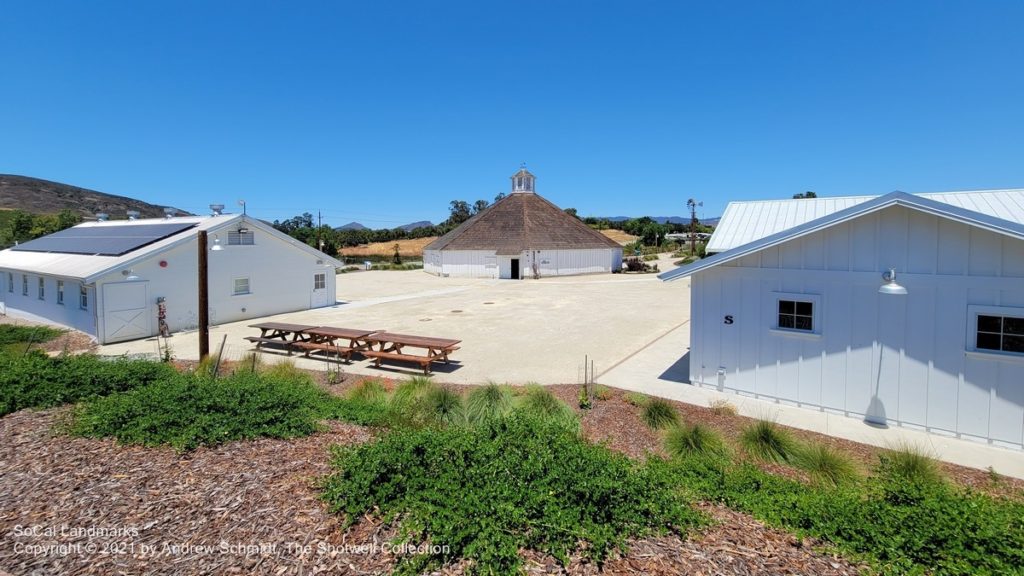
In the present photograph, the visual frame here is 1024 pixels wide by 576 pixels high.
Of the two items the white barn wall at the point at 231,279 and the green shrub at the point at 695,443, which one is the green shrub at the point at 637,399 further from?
the white barn wall at the point at 231,279

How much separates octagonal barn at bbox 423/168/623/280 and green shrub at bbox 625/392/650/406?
29.5 meters

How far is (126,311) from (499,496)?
18130 millimetres

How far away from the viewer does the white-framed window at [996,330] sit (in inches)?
287

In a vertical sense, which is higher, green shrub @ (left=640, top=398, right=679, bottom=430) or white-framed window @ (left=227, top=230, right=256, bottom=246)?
white-framed window @ (left=227, top=230, right=256, bottom=246)

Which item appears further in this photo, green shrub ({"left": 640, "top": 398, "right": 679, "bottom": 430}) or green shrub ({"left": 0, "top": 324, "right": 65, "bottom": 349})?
green shrub ({"left": 0, "top": 324, "right": 65, "bottom": 349})

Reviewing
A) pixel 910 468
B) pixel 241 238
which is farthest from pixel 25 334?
pixel 910 468

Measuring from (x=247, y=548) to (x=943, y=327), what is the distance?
10142mm

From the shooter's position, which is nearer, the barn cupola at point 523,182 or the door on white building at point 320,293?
the door on white building at point 320,293

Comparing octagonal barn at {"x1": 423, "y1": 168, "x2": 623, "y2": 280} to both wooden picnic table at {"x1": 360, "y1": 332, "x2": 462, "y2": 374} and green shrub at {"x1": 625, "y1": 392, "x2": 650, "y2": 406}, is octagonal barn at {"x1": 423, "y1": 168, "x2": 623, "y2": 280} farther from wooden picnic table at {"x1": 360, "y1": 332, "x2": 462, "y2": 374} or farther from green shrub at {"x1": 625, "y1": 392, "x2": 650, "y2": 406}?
green shrub at {"x1": 625, "y1": 392, "x2": 650, "y2": 406}

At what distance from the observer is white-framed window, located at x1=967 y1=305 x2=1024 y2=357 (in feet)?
23.9

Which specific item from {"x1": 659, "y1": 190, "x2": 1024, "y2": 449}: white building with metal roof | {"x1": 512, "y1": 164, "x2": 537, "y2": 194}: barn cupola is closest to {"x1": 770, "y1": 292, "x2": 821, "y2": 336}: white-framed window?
{"x1": 659, "y1": 190, "x2": 1024, "y2": 449}: white building with metal roof

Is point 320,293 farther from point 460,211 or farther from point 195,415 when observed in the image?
point 460,211

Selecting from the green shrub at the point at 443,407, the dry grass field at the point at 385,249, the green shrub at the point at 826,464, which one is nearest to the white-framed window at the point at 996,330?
the green shrub at the point at 826,464

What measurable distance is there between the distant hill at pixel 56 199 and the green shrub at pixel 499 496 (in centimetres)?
11692
